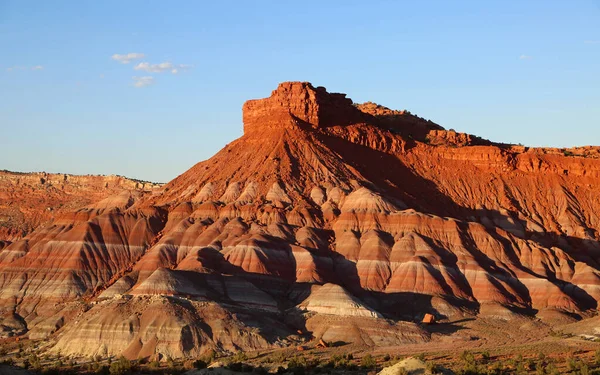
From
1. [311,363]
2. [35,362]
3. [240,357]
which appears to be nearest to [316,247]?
[240,357]

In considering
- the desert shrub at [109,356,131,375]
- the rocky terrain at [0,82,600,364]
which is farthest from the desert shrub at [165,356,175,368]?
the desert shrub at [109,356,131,375]

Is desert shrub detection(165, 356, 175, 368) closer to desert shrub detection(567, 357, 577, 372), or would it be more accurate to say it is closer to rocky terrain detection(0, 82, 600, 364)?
rocky terrain detection(0, 82, 600, 364)

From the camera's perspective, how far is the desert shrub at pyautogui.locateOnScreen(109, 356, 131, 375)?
81.9 m

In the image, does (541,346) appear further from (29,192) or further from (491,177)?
(29,192)

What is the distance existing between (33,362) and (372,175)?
6519 centimetres

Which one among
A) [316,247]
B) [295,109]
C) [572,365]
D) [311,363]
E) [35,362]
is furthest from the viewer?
[295,109]

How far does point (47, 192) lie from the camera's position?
7387 inches

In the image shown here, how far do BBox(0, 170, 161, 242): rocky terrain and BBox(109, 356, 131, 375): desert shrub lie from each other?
90.1 meters

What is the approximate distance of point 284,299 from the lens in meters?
113

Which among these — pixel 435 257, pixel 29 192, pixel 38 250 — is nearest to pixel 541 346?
pixel 435 257

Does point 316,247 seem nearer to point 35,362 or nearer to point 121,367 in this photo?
point 35,362

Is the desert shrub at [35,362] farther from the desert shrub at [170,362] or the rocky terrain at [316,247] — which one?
the desert shrub at [170,362]

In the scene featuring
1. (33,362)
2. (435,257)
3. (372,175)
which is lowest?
(33,362)

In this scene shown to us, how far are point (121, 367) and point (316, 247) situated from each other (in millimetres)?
43813
